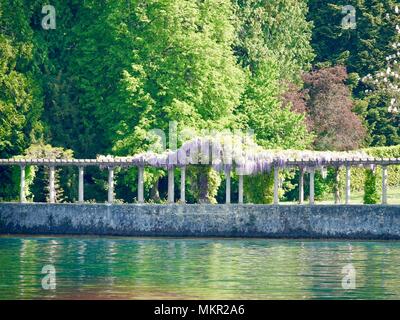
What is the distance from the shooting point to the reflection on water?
48.7m

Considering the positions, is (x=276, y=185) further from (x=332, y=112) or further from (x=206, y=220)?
(x=332, y=112)

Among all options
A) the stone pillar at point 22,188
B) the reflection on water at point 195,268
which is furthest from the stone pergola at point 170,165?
the reflection on water at point 195,268

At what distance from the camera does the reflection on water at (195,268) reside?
48.7 metres

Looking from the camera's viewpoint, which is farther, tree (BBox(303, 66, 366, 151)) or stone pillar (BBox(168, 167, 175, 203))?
tree (BBox(303, 66, 366, 151))

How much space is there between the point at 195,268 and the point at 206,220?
1410cm

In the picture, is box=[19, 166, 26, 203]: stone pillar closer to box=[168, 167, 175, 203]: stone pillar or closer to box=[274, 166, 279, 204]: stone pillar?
box=[168, 167, 175, 203]: stone pillar


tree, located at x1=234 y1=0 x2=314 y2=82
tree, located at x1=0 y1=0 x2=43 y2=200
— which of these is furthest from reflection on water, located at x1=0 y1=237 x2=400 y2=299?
tree, located at x1=234 y1=0 x2=314 y2=82

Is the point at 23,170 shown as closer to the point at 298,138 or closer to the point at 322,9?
the point at 298,138

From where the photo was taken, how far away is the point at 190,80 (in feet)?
274

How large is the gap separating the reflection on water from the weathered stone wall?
624 millimetres

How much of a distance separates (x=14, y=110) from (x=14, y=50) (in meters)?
2.68

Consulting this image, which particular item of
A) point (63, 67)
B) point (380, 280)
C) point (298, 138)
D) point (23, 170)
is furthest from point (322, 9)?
point (380, 280)
